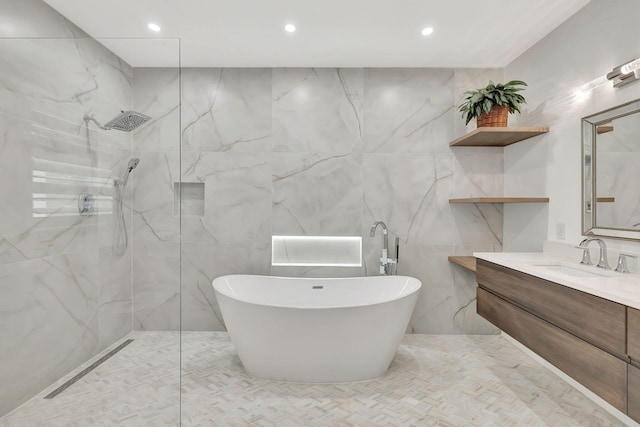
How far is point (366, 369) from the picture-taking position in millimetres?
2174

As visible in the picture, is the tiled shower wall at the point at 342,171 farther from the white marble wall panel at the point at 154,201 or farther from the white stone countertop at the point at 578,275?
the white marble wall panel at the point at 154,201

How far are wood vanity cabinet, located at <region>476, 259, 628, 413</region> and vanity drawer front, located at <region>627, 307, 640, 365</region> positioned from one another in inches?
0.5

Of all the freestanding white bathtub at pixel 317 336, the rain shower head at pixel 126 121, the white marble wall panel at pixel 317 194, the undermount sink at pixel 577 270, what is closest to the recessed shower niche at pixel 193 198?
the white marble wall panel at pixel 317 194

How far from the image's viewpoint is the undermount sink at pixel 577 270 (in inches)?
70.5

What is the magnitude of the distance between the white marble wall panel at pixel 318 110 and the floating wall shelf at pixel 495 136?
0.92 m

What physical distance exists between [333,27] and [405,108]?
3.36ft

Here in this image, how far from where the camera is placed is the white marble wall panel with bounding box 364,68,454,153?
2.97 metres

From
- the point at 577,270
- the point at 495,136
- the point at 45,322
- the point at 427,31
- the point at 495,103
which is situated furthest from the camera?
the point at 495,136

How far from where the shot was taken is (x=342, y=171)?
9.77 feet

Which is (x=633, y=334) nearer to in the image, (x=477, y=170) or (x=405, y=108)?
(x=477, y=170)

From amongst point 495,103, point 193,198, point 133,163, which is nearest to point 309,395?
point 133,163

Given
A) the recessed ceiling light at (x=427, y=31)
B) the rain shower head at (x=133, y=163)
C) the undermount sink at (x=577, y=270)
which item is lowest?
the undermount sink at (x=577, y=270)

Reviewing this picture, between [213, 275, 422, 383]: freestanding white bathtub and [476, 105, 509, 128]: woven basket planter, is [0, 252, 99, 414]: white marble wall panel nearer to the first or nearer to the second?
[213, 275, 422, 383]: freestanding white bathtub

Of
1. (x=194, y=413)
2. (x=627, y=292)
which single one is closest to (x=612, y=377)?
(x=627, y=292)
